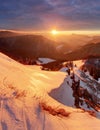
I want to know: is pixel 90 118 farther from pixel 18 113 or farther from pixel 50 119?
pixel 18 113

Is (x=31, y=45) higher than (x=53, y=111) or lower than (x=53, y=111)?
lower

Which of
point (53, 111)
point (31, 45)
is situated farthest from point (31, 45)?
point (53, 111)

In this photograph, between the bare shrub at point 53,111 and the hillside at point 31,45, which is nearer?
the bare shrub at point 53,111

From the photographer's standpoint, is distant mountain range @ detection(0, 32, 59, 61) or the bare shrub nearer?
the bare shrub

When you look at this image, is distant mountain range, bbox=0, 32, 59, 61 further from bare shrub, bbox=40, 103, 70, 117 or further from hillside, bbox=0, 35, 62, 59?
bare shrub, bbox=40, 103, 70, 117

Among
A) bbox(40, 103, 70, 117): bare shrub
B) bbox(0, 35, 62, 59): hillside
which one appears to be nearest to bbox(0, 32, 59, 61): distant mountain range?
bbox(0, 35, 62, 59): hillside

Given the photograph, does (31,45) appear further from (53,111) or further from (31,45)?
(53,111)

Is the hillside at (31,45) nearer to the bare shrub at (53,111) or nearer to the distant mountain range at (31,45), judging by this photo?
the distant mountain range at (31,45)

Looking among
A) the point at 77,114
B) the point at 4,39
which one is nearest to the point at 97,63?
the point at 77,114

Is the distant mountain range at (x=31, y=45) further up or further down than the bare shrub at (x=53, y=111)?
further down

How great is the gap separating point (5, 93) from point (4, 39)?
136650 mm

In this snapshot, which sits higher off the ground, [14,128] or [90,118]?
[14,128]

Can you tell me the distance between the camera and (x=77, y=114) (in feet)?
23.2

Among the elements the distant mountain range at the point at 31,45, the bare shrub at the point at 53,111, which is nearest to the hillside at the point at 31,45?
the distant mountain range at the point at 31,45
